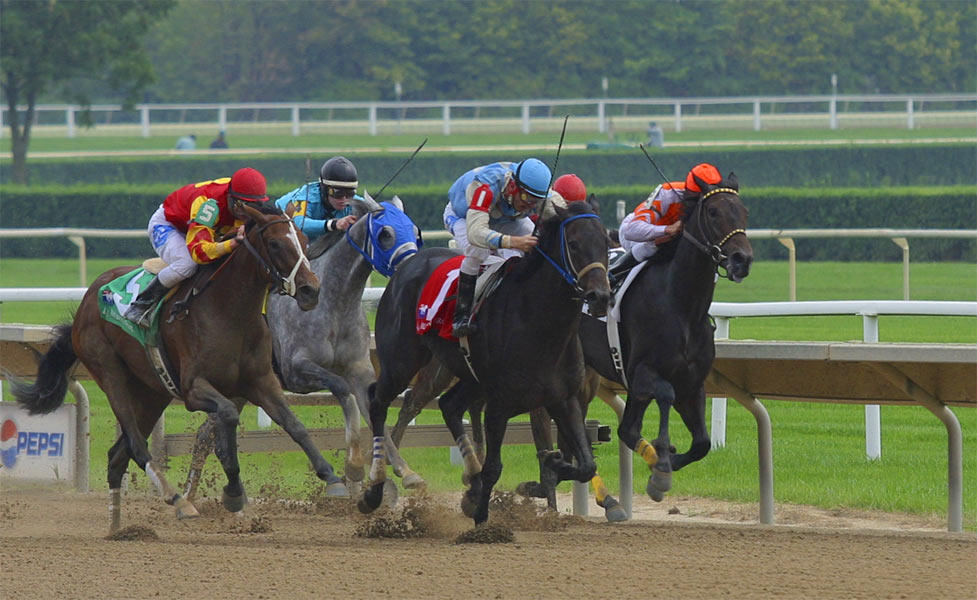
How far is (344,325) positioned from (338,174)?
2.03 ft

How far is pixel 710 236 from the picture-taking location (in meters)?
5.83

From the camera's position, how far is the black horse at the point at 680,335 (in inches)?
229

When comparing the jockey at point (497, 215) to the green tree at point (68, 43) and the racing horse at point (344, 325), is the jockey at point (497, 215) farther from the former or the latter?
the green tree at point (68, 43)

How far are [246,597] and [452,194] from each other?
2.32m

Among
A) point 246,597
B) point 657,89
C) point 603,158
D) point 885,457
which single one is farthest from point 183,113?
point 246,597

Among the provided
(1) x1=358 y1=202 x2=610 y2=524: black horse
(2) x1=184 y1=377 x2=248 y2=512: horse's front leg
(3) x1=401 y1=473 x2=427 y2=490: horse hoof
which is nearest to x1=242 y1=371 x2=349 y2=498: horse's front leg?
(2) x1=184 y1=377 x2=248 y2=512: horse's front leg

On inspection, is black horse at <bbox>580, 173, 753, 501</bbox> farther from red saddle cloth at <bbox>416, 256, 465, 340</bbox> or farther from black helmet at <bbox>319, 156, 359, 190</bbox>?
black helmet at <bbox>319, 156, 359, 190</bbox>

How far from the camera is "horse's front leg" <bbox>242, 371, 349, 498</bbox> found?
225 inches

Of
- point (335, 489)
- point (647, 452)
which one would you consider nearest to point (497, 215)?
point (647, 452)

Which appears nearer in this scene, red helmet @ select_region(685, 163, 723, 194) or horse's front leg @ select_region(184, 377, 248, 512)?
horse's front leg @ select_region(184, 377, 248, 512)

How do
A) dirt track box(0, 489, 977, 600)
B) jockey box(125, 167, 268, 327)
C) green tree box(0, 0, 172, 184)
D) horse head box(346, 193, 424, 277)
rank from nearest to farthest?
dirt track box(0, 489, 977, 600) → jockey box(125, 167, 268, 327) → horse head box(346, 193, 424, 277) → green tree box(0, 0, 172, 184)

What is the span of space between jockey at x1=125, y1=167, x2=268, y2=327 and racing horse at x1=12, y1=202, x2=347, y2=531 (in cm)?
5

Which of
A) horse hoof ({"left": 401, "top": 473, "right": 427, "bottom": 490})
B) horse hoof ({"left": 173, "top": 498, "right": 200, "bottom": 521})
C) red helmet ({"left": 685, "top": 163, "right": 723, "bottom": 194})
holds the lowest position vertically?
horse hoof ({"left": 173, "top": 498, "right": 200, "bottom": 521})

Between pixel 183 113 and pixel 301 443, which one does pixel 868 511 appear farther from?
pixel 183 113
